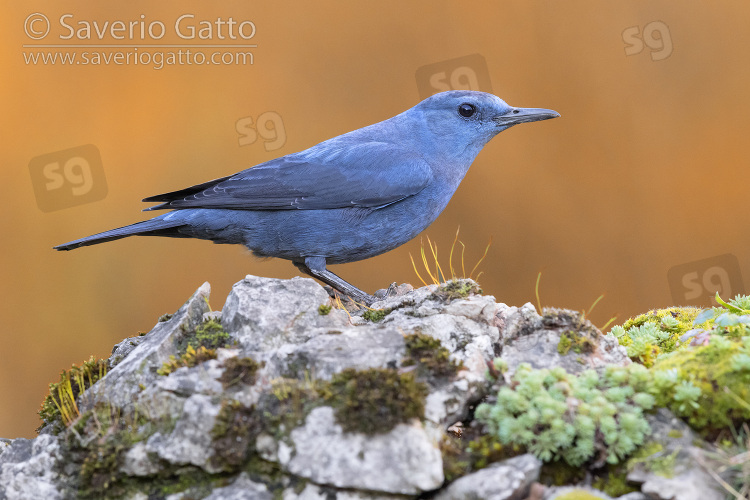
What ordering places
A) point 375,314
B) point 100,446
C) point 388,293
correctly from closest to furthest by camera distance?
point 100,446
point 375,314
point 388,293

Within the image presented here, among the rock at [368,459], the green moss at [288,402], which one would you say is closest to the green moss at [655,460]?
the rock at [368,459]

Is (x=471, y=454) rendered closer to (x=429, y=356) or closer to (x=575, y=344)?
(x=429, y=356)

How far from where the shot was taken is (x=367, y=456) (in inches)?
130

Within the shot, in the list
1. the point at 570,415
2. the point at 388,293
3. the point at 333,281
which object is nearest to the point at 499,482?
the point at 570,415

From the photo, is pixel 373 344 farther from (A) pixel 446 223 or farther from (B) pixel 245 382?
(A) pixel 446 223

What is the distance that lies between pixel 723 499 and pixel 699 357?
909 millimetres

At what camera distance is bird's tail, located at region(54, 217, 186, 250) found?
571cm

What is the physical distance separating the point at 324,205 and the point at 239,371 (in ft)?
8.26

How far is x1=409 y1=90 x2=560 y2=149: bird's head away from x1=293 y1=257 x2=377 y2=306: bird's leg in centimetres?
165

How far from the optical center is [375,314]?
4.93 metres

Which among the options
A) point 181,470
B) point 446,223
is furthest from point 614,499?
point 446,223

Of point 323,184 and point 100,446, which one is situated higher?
point 323,184

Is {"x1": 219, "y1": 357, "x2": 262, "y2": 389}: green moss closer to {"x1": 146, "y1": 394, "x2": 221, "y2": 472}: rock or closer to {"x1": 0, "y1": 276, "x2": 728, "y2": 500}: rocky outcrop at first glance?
{"x1": 0, "y1": 276, "x2": 728, "y2": 500}: rocky outcrop

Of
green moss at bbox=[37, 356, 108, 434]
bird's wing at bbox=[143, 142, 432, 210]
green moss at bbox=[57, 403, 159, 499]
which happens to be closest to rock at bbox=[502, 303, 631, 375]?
bird's wing at bbox=[143, 142, 432, 210]
